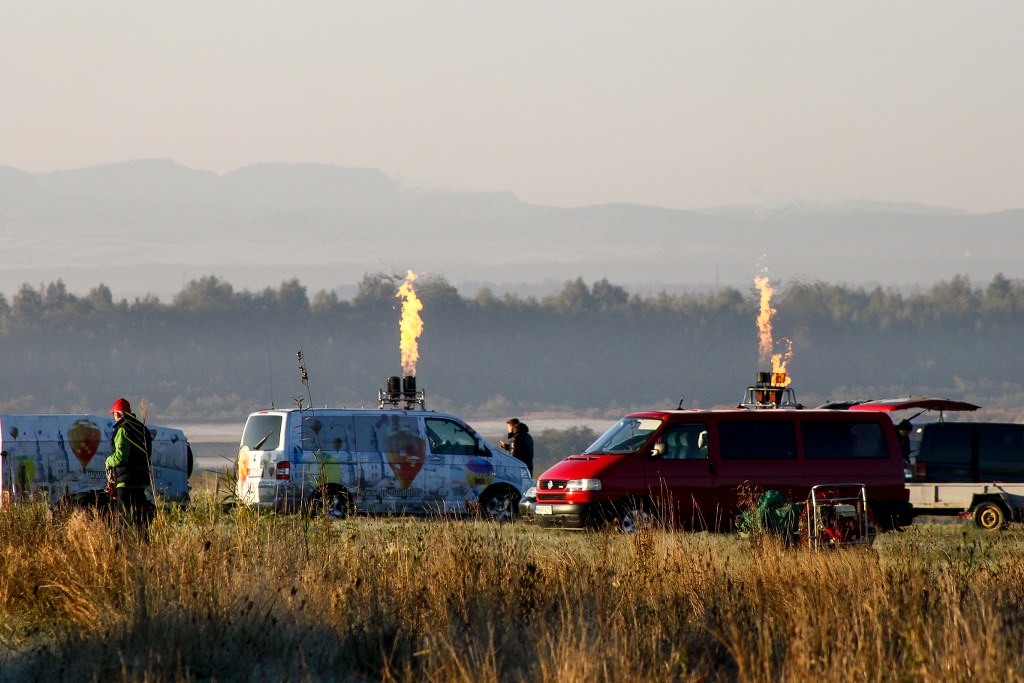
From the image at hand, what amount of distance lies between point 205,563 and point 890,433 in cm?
1102

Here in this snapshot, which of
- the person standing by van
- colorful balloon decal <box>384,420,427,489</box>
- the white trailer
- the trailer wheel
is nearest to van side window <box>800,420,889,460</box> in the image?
the white trailer

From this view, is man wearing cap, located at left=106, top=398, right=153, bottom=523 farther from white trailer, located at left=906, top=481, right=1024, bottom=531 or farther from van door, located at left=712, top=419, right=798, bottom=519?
white trailer, located at left=906, top=481, right=1024, bottom=531

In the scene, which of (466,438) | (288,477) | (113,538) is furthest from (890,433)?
(113,538)

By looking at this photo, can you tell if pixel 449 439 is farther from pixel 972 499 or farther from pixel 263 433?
pixel 972 499

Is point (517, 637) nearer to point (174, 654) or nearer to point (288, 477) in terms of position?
point (174, 654)

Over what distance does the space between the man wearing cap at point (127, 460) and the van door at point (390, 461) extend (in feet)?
19.7

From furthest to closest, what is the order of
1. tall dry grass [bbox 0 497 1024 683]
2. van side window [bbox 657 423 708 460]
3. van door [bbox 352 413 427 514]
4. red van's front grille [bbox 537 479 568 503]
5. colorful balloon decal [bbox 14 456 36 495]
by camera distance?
van door [bbox 352 413 427 514] → colorful balloon decal [bbox 14 456 36 495] → red van's front grille [bbox 537 479 568 503] → van side window [bbox 657 423 708 460] → tall dry grass [bbox 0 497 1024 683]

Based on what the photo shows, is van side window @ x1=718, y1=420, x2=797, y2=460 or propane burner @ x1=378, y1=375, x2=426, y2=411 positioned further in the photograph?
propane burner @ x1=378, y1=375, x2=426, y2=411

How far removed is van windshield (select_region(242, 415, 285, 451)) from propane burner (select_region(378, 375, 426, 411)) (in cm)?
204

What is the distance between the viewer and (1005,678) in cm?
846

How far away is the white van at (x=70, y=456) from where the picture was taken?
20688 mm

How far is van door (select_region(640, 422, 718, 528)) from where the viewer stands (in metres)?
19.1

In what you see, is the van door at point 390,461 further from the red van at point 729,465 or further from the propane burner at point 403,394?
the red van at point 729,465

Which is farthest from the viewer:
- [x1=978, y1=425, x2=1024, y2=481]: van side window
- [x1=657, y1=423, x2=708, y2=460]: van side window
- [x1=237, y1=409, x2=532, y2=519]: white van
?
[x1=978, y1=425, x2=1024, y2=481]: van side window
